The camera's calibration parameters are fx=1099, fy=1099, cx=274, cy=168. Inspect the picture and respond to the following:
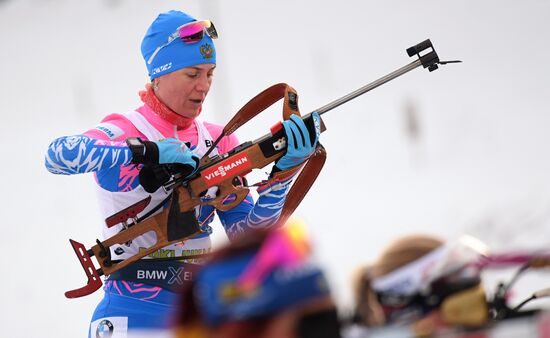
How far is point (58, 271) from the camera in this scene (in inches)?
522

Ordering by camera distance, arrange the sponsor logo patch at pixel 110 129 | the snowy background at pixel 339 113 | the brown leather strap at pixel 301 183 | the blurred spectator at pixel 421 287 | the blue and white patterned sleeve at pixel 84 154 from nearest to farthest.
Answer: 1. the blurred spectator at pixel 421 287
2. the blue and white patterned sleeve at pixel 84 154
3. the sponsor logo patch at pixel 110 129
4. the brown leather strap at pixel 301 183
5. the snowy background at pixel 339 113

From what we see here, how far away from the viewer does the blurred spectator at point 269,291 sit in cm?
217

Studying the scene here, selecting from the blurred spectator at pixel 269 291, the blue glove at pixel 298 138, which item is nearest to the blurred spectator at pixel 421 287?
the blurred spectator at pixel 269 291

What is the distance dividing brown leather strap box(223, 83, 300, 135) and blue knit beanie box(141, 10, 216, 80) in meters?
0.27

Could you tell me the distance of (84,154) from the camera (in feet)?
14.0

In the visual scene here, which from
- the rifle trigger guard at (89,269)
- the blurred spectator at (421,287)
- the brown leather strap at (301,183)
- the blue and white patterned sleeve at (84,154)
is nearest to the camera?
the blurred spectator at (421,287)

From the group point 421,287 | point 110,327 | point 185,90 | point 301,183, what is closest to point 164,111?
point 185,90

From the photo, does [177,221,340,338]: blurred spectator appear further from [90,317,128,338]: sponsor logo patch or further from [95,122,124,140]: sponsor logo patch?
[95,122,124,140]: sponsor logo patch

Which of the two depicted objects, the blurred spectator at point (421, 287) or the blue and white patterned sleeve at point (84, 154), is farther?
the blue and white patterned sleeve at point (84, 154)

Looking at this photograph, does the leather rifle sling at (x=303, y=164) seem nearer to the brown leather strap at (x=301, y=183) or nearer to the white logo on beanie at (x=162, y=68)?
the brown leather strap at (x=301, y=183)

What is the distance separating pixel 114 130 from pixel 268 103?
0.78 meters

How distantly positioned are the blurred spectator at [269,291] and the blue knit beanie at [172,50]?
8.51ft

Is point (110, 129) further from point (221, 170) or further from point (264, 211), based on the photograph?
point (264, 211)

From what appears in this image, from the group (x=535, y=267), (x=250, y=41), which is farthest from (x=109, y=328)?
(x=250, y=41)
